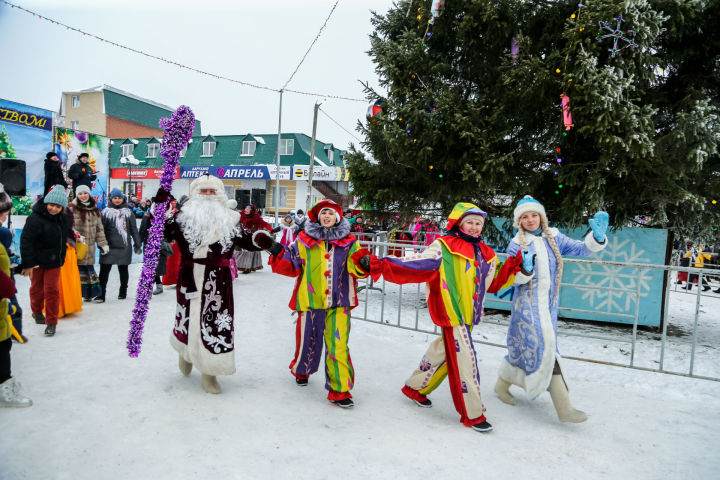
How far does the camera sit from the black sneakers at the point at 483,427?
322 cm

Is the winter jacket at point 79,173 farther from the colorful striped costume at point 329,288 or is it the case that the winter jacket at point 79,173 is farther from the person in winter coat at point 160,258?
the colorful striped costume at point 329,288

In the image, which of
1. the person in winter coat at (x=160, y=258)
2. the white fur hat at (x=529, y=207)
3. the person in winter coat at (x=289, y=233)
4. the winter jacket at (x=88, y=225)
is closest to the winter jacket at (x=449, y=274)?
the white fur hat at (x=529, y=207)

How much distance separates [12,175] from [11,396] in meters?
2.36

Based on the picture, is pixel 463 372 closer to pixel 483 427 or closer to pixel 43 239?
pixel 483 427

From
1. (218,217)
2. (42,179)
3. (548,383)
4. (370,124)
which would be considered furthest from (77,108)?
(548,383)

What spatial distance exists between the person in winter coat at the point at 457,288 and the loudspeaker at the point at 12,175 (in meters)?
3.70

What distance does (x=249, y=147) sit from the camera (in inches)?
1163

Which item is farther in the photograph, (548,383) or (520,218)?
(520,218)

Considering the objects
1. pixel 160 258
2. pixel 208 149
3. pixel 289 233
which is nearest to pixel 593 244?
pixel 160 258

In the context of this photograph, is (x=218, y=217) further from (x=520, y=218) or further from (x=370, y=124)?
(x=370, y=124)

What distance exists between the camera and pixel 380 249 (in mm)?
8398

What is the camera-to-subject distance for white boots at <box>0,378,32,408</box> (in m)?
3.14

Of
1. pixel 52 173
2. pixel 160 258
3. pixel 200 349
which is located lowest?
pixel 200 349

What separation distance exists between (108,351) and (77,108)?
35756mm
